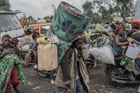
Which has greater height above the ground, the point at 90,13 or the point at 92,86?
the point at 90,13

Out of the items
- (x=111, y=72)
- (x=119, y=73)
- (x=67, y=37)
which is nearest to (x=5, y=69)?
(x=67, y=37)

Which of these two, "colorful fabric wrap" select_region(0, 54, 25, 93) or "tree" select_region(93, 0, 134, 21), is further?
"tree" select_region(93, 0, 134, 21)

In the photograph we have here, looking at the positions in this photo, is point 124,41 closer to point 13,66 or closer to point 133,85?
point 133,85

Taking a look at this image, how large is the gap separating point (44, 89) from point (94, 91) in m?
1.21

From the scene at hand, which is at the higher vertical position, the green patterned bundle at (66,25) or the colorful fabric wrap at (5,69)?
the green patterned bundle at (66,25)

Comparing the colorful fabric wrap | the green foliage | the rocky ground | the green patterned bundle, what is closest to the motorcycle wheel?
the rocky ground

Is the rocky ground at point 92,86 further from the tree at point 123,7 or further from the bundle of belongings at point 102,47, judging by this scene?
the tree at point 123,7

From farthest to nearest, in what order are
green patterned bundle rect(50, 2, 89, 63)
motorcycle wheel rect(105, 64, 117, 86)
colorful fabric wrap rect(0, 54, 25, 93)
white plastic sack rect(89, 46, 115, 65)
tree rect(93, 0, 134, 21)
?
tree rect(93, 0, 134, 21) → motorcycle wheel rect(105, 64, 117, 86) → white plastic sack rect(89, 46, 115, 65) → colorful fabric wrap rect(0, 54, 25, 93) → green patterned bundle rect(50, 2, 89, 63)

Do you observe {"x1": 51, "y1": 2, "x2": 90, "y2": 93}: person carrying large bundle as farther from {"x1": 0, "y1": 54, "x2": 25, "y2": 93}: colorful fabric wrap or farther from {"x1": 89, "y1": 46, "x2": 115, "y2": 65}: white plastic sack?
{"x1": 89, "y1": 46, "x2": 115, "y2": 65}: white plastic sack

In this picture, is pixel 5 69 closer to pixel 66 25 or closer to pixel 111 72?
pixel 66 25

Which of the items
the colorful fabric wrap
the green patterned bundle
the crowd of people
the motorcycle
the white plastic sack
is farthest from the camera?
the motorcycle

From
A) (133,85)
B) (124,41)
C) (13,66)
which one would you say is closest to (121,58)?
(124,41)

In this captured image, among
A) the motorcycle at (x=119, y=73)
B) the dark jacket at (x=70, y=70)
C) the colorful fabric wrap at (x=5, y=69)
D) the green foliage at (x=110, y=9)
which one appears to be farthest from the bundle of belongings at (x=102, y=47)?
the green foliage at (x=110, y=9)

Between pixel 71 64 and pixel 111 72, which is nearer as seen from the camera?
pixel 71 64
